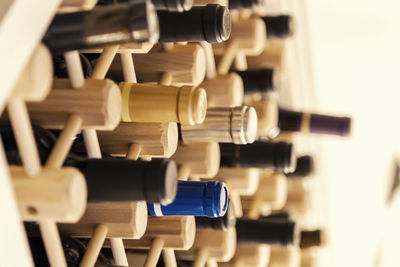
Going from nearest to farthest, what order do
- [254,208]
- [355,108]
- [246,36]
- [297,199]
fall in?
[246,36], [254,208], [297,199], [355,108]

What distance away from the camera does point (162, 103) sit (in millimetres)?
492

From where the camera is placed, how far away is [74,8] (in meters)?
0.44

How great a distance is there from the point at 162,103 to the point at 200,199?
0.10 metres

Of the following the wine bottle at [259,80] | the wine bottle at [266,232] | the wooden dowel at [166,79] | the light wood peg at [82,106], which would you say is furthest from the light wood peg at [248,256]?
the light wood peg at [82,106]

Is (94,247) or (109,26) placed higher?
(109,26)

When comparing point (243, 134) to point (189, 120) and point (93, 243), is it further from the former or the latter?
point (93, 243)

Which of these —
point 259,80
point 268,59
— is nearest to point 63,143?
point 259,80

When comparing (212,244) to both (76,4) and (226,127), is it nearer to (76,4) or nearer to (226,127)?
(226,127)

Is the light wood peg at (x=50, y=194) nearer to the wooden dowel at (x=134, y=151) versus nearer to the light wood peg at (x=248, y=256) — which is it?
the wooden dowel at (x=134, y=151)

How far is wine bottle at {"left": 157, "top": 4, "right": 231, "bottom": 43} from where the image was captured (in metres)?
0.52

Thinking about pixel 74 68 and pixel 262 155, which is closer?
pixel 74 68

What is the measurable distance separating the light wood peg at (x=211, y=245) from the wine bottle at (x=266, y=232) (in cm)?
8

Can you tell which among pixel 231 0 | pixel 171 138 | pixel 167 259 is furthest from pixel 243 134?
pixel 231 0

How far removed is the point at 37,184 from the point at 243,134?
0.24 meters
